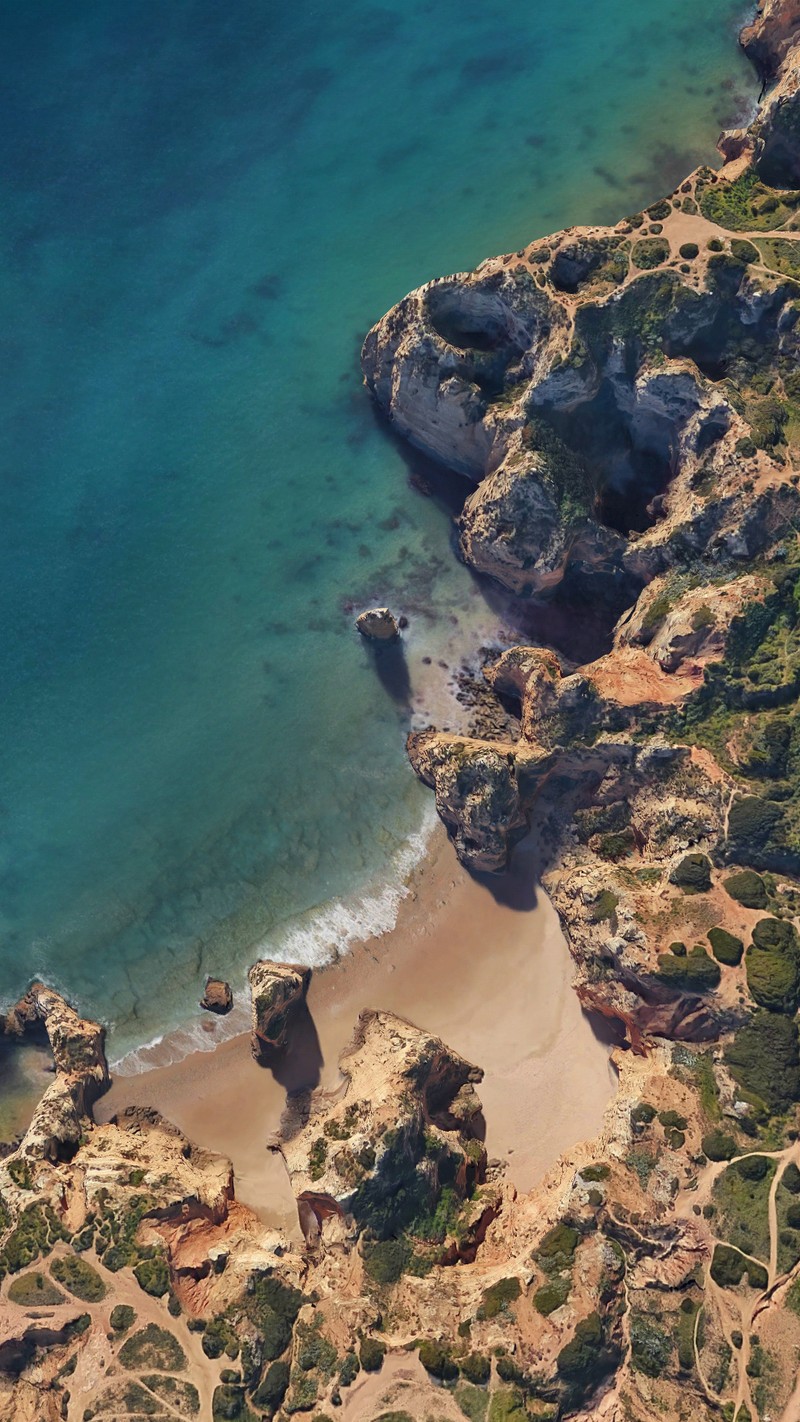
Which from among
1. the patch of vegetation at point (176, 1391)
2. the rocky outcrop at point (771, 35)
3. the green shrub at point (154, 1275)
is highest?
the rocky outcrop at point (771, 35)

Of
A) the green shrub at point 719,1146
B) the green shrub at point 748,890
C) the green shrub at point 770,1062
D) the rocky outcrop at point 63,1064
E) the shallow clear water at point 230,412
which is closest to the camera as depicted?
the green shrub at point 719,1146

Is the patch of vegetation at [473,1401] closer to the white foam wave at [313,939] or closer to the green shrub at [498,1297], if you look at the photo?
the green shrub at [498,1297]

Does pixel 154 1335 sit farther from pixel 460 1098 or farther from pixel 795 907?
pixel 795 907

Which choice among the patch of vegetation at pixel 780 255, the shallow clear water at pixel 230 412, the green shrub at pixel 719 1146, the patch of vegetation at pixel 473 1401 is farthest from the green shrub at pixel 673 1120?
the patch of vegetation at pixel 780 255

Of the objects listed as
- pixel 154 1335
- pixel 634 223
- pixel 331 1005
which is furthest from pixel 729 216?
pixel 154 1335

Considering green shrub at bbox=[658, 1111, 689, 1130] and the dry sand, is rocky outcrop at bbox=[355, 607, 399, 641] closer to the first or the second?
the dry sand

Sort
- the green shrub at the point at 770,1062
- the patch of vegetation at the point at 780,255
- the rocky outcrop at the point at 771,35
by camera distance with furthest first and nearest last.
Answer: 1. the rocky outcrop at the point at 771,35
2. the patch of vegetation at the point at 780,255
3. the green shrub at the point at 770,1062
